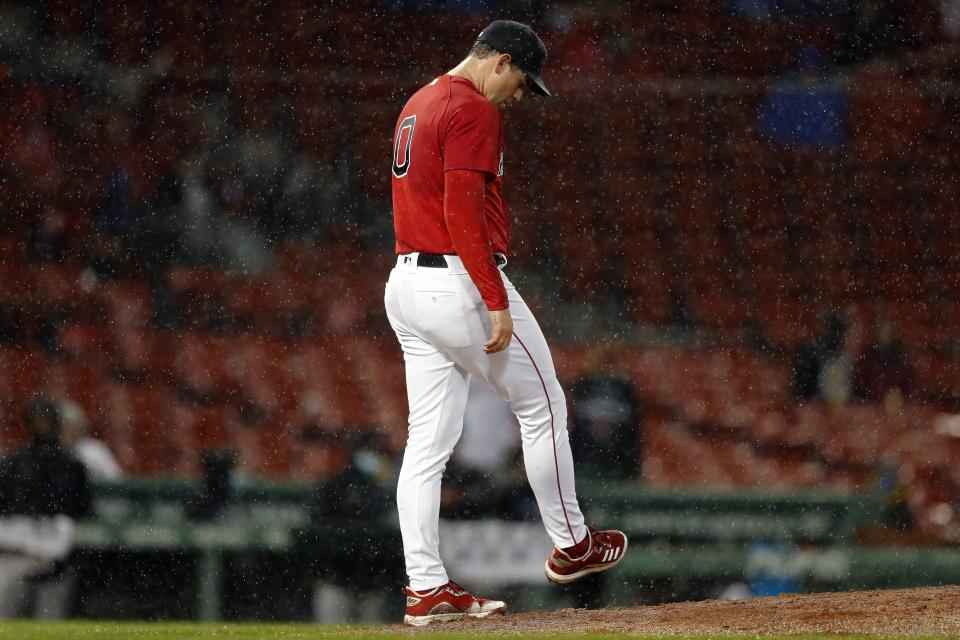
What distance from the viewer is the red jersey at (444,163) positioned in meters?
2.56

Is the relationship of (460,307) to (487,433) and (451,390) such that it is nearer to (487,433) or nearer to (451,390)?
(451,390)

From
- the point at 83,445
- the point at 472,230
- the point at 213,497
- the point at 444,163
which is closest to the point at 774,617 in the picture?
the point at 472,230

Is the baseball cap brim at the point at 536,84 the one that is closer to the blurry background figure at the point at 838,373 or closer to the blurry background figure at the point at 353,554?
the blurry background figure at the point at 353,554

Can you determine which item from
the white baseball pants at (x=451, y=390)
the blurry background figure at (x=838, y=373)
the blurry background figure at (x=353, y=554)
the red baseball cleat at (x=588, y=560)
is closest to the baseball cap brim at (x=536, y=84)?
the white baseball pants at (x=451, y=390)

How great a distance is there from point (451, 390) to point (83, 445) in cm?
632

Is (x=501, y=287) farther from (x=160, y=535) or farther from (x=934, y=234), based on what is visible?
(x=934, y=234)

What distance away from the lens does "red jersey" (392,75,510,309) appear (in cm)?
256

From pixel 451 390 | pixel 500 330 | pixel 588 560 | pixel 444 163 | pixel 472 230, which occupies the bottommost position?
pixel 588 560

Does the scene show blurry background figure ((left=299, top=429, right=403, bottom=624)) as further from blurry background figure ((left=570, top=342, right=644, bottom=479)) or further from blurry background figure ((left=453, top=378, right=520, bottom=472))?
blurry background figure ((left=570, top=342, right=644, bottom=479))

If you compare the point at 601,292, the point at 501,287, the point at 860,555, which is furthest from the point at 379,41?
the point at 501,287

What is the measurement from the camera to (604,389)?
6.55 meters

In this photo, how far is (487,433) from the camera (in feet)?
22.9

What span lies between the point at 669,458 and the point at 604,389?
9.38 feet

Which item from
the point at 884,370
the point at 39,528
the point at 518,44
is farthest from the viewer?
the point at 884,370
